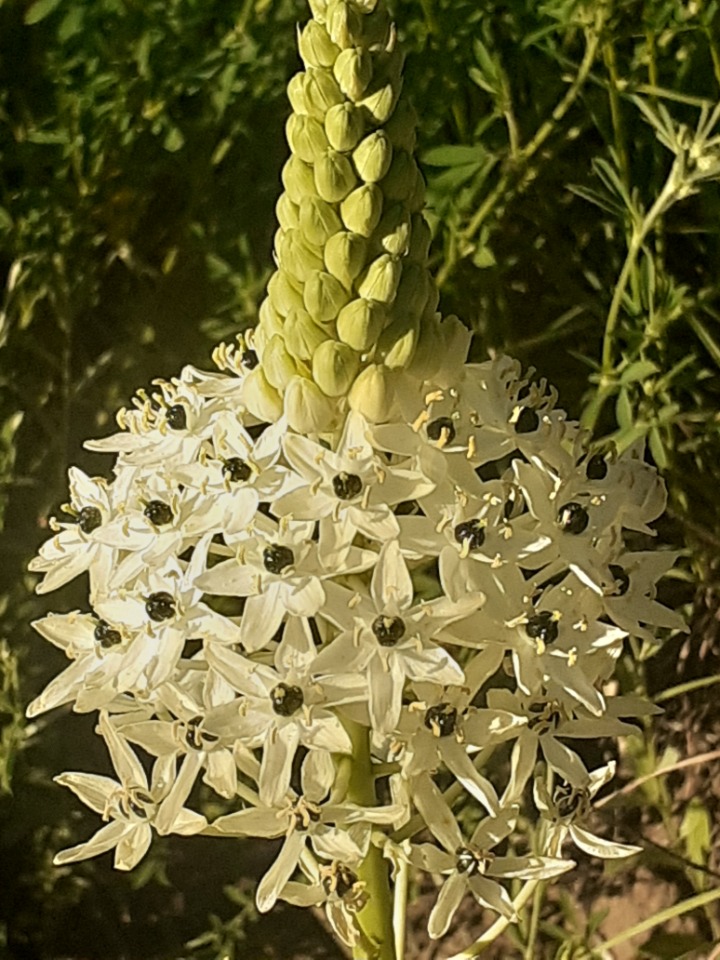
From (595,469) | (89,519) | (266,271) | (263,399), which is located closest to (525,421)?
(595,469)

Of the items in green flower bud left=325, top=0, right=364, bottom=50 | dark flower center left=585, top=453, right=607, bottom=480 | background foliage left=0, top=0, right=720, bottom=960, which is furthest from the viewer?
background foliage left=0, top=0, right=720, bottom=960

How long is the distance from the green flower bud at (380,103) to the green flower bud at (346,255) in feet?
0.19

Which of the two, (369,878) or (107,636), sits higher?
(107,636)

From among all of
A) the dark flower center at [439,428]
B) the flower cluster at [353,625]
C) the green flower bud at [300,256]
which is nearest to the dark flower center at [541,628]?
the flower cluster at [353,625]

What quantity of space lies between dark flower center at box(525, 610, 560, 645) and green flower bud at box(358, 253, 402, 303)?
7.0 inches

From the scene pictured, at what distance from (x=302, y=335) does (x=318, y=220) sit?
0.06 m

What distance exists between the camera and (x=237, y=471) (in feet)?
1.88

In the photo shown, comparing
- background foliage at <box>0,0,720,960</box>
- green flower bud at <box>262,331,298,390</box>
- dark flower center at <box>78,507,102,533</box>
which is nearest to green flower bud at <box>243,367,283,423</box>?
green flower bud at <box>262,331,298,390</box>

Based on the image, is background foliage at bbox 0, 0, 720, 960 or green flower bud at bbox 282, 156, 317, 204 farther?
background foliage at bbox 0, 0, 720, 960

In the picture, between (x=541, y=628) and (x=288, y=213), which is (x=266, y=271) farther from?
(x=541, y=628)

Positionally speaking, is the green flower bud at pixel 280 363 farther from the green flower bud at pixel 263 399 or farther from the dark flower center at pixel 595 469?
the dark flower center at pixel 595 469

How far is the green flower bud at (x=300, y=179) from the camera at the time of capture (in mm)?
570

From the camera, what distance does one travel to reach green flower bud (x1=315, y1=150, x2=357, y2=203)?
56cm

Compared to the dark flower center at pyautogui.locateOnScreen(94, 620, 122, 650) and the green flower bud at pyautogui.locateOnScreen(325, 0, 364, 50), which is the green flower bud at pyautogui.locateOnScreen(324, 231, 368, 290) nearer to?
the green flower bud at pyautogui.locateOnScreen(325, 0, 364, 50)
